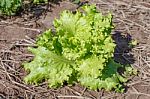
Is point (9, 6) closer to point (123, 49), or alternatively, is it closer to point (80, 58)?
point (80, 58)

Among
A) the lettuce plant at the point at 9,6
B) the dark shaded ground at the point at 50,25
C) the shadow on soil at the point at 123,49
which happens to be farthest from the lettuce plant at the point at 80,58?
the lettuce plant at the point at 9,6

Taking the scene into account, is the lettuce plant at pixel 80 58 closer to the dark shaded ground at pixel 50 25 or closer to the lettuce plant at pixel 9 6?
the dark shaded ground at pixel 50 25

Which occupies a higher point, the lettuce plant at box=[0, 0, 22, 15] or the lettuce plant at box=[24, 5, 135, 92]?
the lettuce plant at box=[0, 0, 22, 15]

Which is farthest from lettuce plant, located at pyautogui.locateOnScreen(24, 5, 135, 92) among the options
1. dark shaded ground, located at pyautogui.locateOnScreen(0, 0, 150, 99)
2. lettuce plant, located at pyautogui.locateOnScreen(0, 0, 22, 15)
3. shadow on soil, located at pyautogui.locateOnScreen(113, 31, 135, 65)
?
lettuce plant, located at pyautogui.locateOnScreen(0, 0, 22, 15)

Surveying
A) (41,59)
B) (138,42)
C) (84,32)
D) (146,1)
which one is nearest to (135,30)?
(138,42)

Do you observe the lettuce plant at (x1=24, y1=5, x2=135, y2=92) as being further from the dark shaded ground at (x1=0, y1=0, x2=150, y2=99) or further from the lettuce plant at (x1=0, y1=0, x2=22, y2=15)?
the lettuce plant at (x1=0, y1=0, x2=22, y2=15)

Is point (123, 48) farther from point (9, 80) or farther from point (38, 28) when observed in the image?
point (9, 80)
